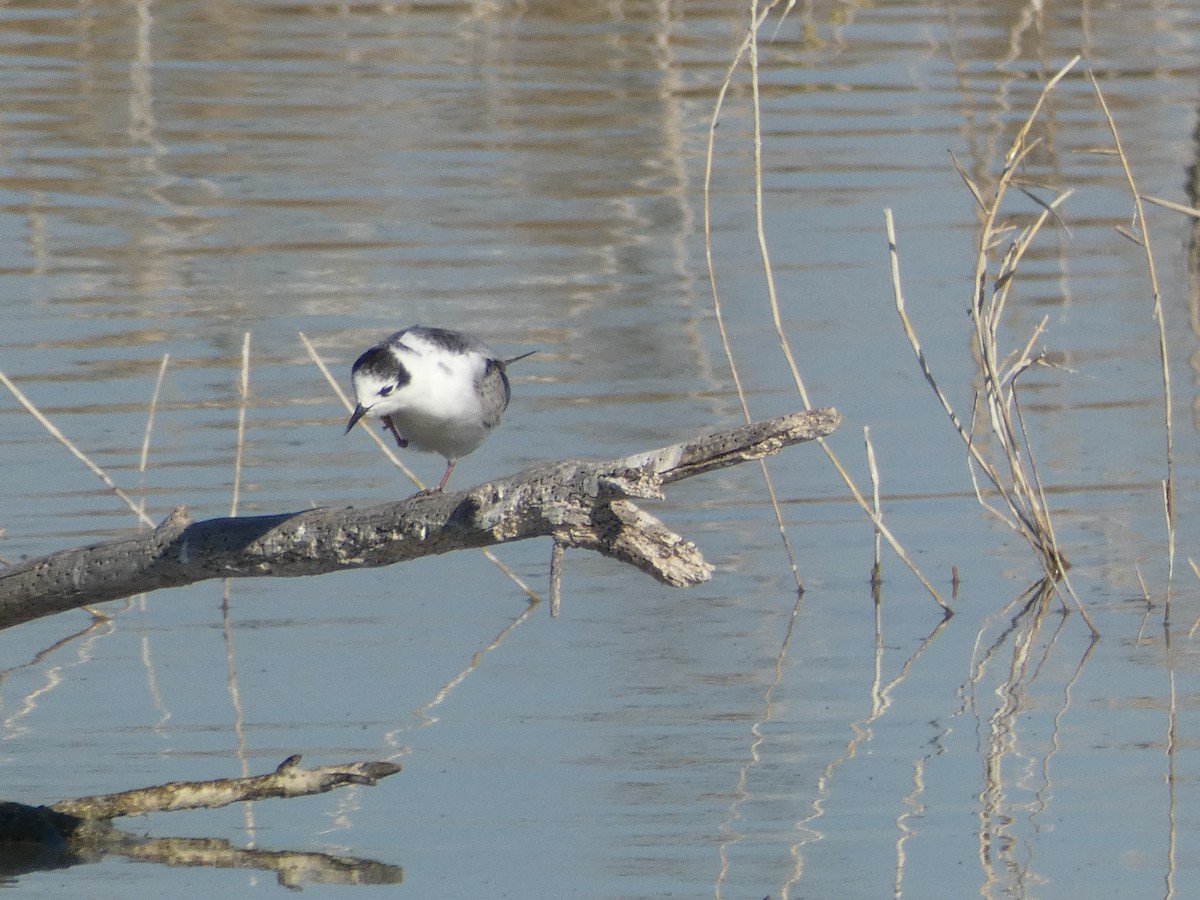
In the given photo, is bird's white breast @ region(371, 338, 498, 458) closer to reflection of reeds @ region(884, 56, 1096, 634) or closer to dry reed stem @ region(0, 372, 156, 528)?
dry reed stem @ region(0, 372, 156, 528)

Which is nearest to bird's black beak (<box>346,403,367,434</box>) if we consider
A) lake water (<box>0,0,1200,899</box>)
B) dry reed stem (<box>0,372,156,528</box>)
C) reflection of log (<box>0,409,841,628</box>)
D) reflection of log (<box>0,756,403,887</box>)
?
reflection of log (<box>0,409,841,628</box>)

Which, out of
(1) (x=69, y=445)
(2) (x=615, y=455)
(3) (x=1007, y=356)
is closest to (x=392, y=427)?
(1) (x=69, y=445)

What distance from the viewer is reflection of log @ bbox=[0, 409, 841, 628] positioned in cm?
448

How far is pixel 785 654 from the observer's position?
24.0 feet

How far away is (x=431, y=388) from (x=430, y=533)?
1.17 metres

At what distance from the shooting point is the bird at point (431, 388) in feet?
19.4

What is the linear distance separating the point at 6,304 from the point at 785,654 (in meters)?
5.65

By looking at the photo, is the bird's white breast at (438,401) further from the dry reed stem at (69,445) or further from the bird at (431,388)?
the dry reed stem at (69,445)

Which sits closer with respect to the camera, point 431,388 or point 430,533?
point 430,533

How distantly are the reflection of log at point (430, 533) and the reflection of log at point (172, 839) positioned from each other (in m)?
0.50

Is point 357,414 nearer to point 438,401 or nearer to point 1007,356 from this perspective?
point 438,401

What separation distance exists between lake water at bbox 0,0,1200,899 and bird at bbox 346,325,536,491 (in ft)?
3.08

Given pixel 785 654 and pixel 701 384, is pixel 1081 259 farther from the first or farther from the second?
pixel 785 654

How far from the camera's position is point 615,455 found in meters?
9.05
